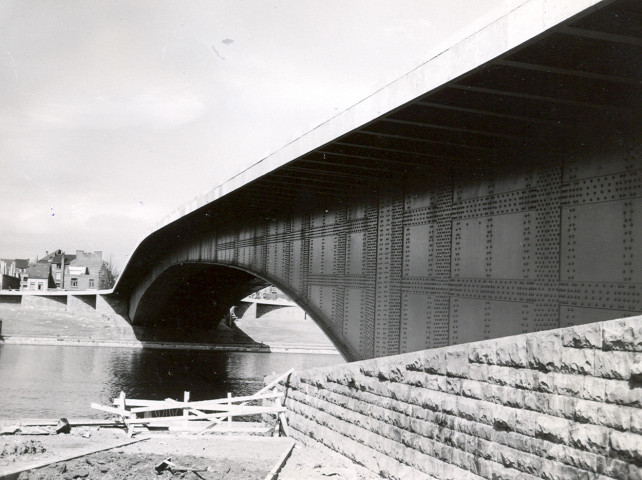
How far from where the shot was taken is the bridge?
6.74m

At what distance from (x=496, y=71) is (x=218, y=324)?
146ft

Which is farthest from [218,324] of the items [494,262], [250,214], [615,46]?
[615,46]

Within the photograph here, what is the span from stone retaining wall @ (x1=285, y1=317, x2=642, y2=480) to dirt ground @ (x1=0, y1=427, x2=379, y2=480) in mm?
645

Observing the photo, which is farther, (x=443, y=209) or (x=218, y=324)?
(x=218, y=324)

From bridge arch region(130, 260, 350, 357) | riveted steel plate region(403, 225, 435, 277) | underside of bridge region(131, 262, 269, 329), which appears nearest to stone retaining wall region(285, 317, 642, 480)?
riveted steel plate region(403, 225, 435, 277)

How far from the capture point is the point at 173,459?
931 cm

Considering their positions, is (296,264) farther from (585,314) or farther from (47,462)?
(585,314)

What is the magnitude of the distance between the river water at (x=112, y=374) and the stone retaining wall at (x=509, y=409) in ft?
51.4

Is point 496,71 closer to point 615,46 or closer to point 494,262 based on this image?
point 615,46

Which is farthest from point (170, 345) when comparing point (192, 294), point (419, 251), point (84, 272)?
point (84, 272)

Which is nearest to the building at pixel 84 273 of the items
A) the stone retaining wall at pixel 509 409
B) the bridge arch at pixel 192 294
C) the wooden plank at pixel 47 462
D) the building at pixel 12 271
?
the building at pixel 12 271

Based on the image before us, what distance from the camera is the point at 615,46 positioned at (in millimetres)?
6352

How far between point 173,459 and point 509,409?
5.43m

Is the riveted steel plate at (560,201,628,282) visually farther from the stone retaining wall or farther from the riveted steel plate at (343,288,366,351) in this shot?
the riveted steel plate at (343,288,366,351)
